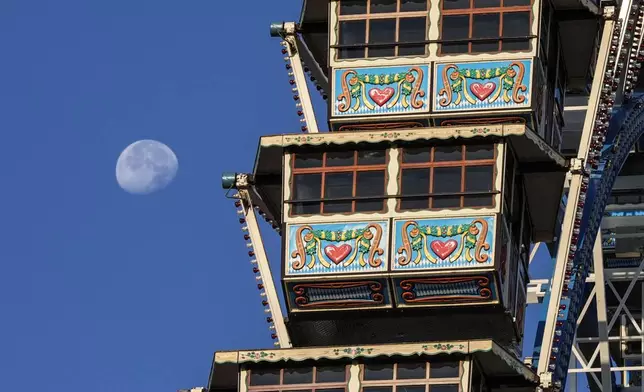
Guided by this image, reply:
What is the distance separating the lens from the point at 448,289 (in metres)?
54.6

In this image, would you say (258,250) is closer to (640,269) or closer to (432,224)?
(432,224)

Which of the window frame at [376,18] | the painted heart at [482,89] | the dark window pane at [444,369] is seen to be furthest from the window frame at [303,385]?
the window frame at [376,18]

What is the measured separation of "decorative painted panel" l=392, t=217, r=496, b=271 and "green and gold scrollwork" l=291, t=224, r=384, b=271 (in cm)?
43

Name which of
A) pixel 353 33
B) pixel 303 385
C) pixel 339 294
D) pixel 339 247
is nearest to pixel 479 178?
pixel 339 247

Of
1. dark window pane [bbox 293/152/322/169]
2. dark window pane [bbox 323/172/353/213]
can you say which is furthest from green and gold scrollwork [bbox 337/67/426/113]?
dark window pane [bbox 323/172/353/213]

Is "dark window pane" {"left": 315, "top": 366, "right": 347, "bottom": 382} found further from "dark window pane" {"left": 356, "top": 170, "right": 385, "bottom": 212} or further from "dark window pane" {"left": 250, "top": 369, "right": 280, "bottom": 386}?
"dark window pane" {"left": 356, "top": 170, "right": 385, "bottom": 212}

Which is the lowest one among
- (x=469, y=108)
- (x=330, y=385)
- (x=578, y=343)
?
(x=578, y=343)

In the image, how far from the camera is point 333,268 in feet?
181

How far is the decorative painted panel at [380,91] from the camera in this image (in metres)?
57.5

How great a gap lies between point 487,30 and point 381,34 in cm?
226

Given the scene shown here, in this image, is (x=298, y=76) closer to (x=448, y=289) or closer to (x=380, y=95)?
(x=380, y=95)

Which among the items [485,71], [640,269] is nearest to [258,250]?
[485,71]

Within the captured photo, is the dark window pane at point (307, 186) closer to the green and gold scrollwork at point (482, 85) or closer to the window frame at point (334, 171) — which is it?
the window frame at point (334, 171)

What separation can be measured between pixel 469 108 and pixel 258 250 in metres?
5.29
